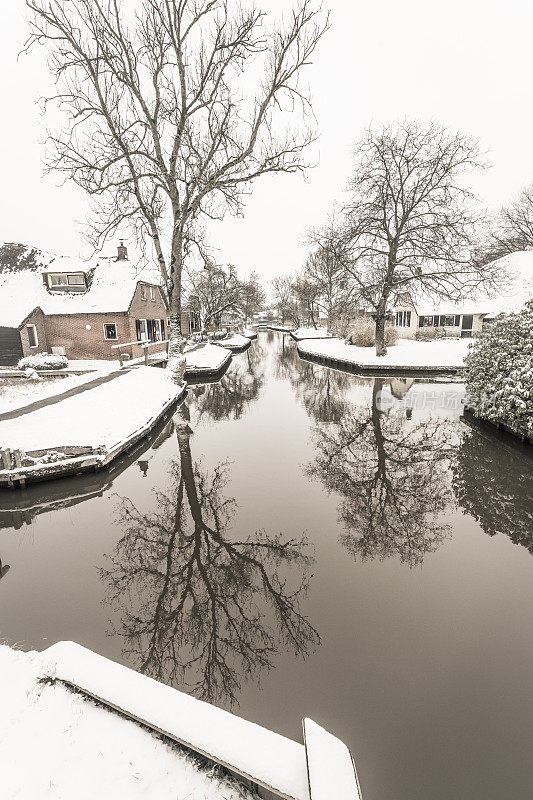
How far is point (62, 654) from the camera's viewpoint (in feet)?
11.4

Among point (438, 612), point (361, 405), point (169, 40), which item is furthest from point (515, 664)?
point (169, 40)

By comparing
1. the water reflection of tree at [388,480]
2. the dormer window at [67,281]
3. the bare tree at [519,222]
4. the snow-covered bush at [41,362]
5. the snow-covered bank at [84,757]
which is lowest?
the water reflection of tree at [388,480]

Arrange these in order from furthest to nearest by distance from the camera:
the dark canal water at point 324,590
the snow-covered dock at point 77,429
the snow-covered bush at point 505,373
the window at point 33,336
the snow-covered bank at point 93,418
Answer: the window at point 33,336 < the snow-covered bush at point 505,373 < the snow-covered bank at point 93,418 < the snow-covered dock at point 77,429 < the dark canal water at point 324,590

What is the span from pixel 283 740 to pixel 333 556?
9.87ft

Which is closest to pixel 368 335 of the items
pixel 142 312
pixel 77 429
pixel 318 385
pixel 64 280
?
pixel 318 385

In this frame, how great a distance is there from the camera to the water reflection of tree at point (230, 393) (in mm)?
14781

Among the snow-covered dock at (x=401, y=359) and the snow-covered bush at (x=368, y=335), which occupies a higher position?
the snow-covered bush at (x=368, y=335)

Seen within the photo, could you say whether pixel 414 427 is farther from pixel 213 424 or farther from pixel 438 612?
pixel 438 612

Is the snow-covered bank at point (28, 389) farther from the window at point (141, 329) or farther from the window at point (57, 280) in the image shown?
the window at point (57, 280)

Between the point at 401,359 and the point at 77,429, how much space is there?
21.0m

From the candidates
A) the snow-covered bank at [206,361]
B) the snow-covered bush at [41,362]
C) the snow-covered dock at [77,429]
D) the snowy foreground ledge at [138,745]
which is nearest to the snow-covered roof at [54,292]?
the snow-covered bush at [41,362]

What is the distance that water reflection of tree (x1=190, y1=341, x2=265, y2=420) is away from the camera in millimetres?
14781

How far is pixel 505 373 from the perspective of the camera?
11.1m

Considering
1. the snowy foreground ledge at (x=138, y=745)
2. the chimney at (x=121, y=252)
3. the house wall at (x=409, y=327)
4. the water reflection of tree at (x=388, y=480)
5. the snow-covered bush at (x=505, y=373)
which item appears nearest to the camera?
the snowy foreground ledge at (x=138, y=745)
